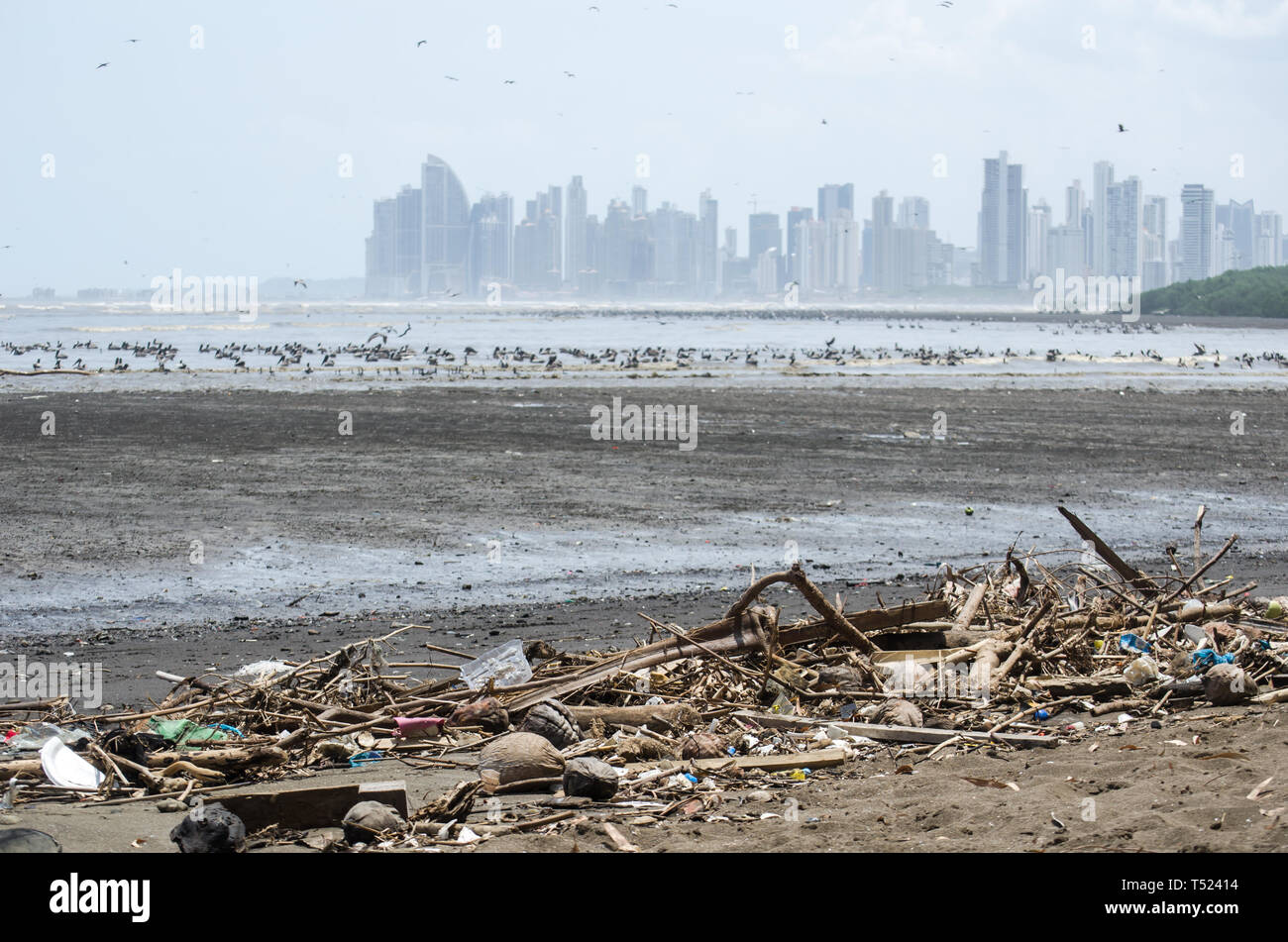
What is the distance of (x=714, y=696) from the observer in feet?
24.4

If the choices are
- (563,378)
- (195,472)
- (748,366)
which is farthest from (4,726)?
(748,366)

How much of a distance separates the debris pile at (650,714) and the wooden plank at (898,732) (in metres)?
0.01

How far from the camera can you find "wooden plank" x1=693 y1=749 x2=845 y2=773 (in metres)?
6.27

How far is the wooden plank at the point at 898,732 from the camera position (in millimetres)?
6602

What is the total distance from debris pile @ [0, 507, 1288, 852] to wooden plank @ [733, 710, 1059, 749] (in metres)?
0.01

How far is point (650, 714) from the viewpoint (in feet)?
22.9

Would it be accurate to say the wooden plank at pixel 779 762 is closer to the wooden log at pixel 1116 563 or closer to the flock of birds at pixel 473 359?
the wooden log at pixel 1116 563

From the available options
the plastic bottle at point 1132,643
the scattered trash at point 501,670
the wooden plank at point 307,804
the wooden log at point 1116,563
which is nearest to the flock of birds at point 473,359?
the wooden log at point 1116,563

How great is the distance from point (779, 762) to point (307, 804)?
2308 mm

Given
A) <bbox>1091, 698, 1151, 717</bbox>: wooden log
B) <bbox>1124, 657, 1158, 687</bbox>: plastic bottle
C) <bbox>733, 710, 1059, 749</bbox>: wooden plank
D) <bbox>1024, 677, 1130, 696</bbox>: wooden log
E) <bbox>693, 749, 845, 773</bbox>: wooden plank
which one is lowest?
<bbox>693, 749, 845, 773</bbox>: wooden plank

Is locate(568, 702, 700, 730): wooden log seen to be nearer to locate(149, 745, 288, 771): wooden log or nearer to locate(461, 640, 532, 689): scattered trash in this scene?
locate(461, 640, 532, 689): scattered trash

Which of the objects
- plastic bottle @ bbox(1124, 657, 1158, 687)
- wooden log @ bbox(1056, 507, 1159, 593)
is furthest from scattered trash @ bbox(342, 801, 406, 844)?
wooden log @ bbox(1056, 507, 1159, 593)

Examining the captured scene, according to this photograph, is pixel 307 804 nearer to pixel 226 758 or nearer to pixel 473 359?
pixel 226 758
